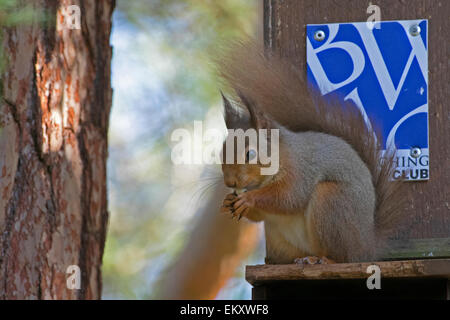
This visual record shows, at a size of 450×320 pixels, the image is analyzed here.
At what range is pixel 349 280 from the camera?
265 centimetres

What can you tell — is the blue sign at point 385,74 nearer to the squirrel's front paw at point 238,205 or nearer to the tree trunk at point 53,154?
the squirrel's front paw at point 238,205

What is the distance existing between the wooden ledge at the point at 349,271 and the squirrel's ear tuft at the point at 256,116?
52 cm

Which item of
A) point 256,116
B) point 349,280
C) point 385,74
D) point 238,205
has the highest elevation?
point 385,74

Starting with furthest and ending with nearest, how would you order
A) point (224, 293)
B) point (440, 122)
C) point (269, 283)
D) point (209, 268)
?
point (224, 293)
point (209, 268)
point (440, 122)
point (269, 283)

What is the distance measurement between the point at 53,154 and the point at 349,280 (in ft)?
5.20

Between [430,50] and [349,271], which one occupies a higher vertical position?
[430,50]

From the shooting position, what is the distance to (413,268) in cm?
241

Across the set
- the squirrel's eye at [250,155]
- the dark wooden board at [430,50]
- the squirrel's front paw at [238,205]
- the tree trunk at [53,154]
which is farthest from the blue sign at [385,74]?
the tree trunk at [53,154]

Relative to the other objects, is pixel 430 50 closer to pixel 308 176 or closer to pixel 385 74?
pixel 385 74

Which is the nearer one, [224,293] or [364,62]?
[364,62]

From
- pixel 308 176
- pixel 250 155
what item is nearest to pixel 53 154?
pixel 250 155
